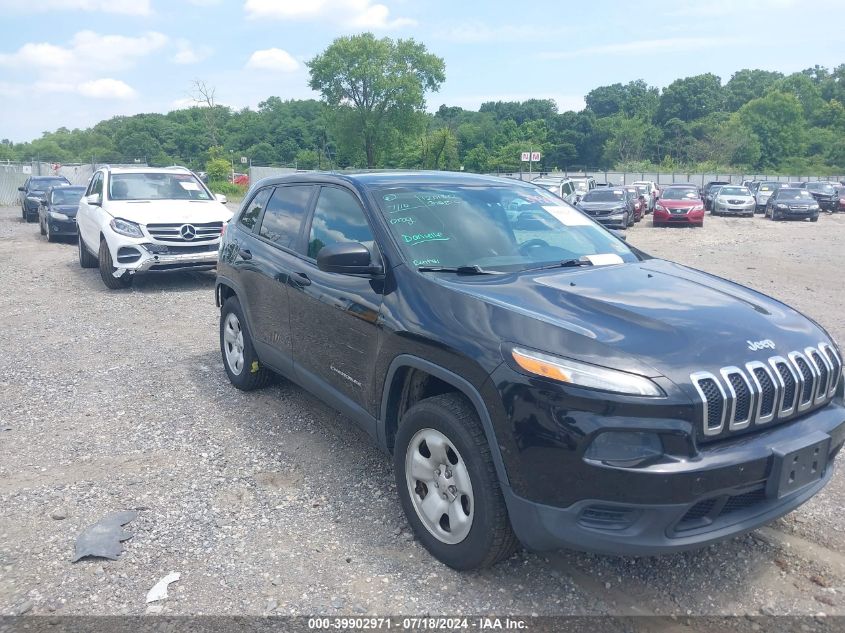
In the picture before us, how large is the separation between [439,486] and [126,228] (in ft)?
27.7

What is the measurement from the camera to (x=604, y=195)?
2483cm

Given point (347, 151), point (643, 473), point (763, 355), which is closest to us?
point (643, 473)

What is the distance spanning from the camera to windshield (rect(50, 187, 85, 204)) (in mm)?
18344

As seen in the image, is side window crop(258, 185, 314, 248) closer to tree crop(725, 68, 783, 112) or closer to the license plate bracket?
the license plate bracket

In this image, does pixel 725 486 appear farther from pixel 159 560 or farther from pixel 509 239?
pixel 159 560

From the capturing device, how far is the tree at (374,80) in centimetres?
6675

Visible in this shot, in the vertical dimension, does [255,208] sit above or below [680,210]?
above

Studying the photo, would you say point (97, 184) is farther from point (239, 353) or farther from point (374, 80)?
point (374, 80)

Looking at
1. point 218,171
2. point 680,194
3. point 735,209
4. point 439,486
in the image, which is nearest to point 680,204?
point 680,194

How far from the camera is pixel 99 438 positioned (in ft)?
16.0

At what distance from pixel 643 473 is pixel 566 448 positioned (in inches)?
11.2

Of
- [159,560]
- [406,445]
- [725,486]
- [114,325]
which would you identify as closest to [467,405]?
[406,445]

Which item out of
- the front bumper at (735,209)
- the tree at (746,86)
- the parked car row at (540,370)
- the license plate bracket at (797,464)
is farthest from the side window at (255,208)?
the tree at (746,86)

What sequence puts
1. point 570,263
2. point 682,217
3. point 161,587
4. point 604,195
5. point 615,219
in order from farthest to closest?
point 604,195 < point 682,217 < point 615,219 < point 570,263 < point 161,587
